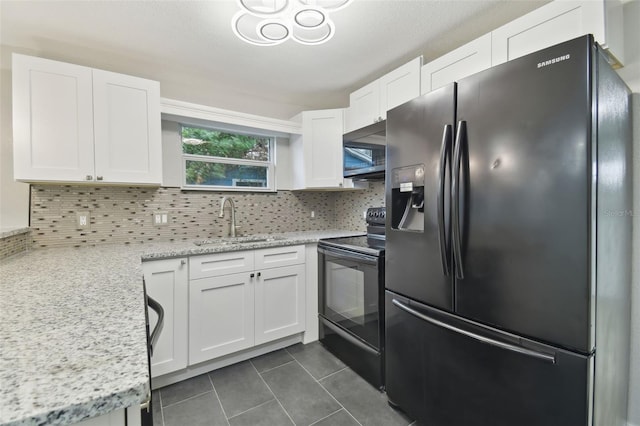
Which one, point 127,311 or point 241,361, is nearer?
point 127,311

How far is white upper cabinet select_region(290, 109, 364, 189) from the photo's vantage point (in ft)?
9.00

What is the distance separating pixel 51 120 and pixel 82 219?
2.38 feet

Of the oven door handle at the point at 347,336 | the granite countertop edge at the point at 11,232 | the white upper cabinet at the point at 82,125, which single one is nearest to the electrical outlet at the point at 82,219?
the granite countertop edge at the point at 11,232

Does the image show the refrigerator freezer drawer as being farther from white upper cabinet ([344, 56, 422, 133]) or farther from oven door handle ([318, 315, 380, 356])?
white upper cabinet ([344, 56, 422, 133])

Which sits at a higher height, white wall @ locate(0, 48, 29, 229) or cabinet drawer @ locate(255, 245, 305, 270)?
white wall @ locate(0, 48, 29, 229)

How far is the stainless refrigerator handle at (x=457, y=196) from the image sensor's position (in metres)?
1.24

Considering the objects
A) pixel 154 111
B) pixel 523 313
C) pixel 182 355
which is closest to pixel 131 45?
pixel 154 111

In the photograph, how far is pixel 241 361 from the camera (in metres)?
2.23

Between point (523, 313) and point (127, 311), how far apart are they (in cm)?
138

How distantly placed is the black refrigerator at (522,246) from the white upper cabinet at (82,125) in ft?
6.17

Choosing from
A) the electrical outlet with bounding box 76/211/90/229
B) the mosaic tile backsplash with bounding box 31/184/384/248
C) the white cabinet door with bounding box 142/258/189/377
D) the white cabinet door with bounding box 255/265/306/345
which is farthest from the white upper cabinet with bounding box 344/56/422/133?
the electrical outlet with bounding box 76/211/90/229

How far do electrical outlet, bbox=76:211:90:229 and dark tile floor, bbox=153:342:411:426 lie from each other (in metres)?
1.34

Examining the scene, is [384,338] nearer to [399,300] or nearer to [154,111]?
[399,300]

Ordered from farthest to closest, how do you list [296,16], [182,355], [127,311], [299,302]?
[299,302], [182,355], [296,16], [127,311]
